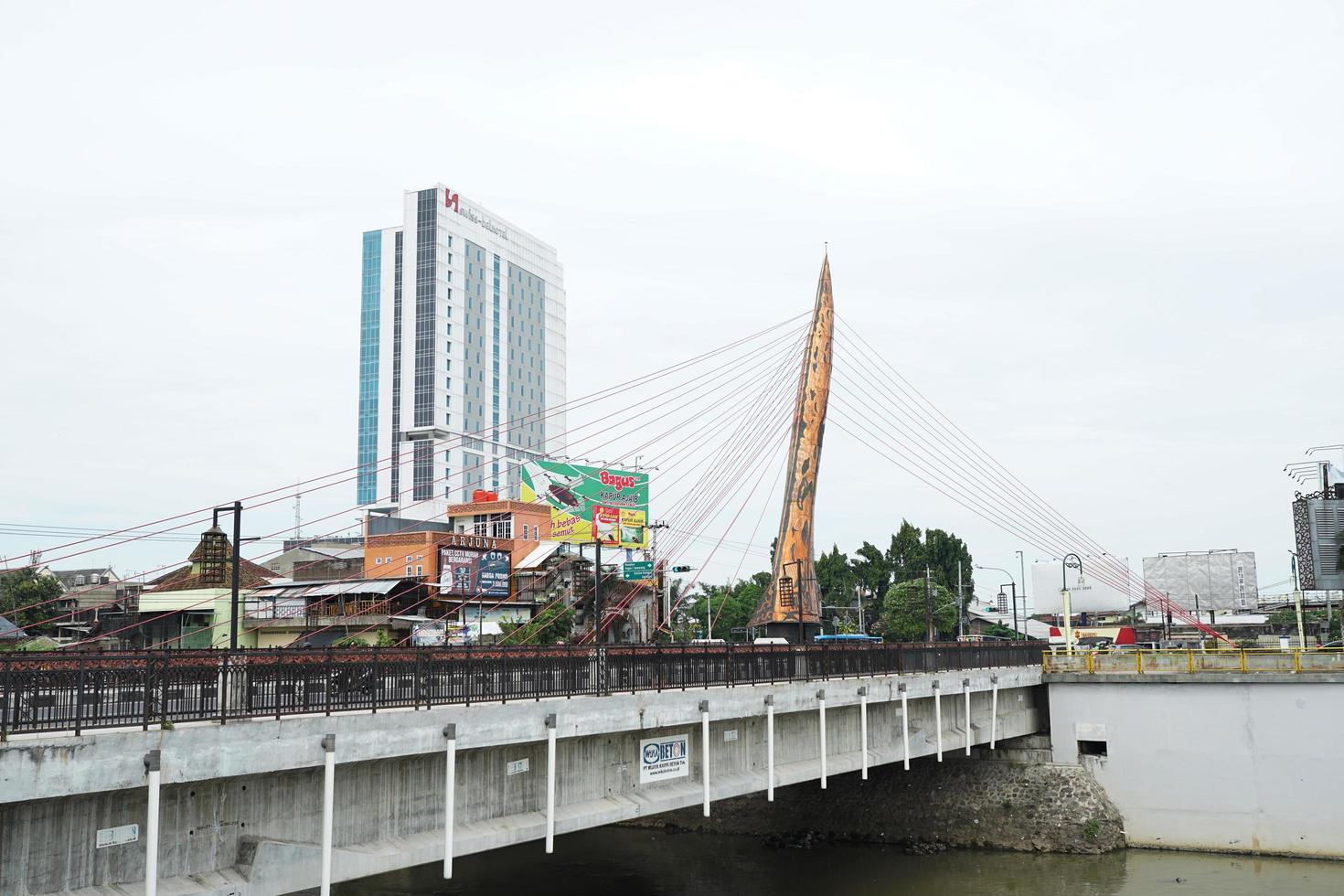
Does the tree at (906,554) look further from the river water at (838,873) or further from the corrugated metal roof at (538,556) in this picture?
the river water at (838,873)

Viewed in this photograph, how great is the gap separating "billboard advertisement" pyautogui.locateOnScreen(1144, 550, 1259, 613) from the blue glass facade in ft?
323

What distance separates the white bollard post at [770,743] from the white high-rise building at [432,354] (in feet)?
376

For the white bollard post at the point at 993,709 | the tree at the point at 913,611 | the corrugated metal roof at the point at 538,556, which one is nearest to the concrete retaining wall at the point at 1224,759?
the white bollard post at the point at 993,709

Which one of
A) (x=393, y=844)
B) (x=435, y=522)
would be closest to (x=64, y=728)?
(x=393, y=844)

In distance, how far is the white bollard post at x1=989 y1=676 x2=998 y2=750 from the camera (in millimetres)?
39031

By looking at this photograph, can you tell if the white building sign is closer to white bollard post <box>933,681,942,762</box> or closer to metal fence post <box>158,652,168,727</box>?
metal fence post <box>158,652,168,727</box>

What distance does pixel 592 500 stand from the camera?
82.0m

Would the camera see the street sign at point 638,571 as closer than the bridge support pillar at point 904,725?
No

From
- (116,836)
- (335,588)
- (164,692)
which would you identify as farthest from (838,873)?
(335,588)

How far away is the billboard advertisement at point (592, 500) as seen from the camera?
80.1 metres

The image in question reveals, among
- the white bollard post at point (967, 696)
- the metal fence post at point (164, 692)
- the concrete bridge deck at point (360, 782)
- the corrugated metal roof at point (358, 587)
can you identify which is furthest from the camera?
the corrugated metal roof at point (358, 587)

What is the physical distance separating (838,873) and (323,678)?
23.4m

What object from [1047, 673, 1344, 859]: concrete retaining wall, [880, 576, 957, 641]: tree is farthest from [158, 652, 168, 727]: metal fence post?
[880, 576, 957, 641]: tree

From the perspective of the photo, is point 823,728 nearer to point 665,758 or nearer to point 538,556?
point 665,758
